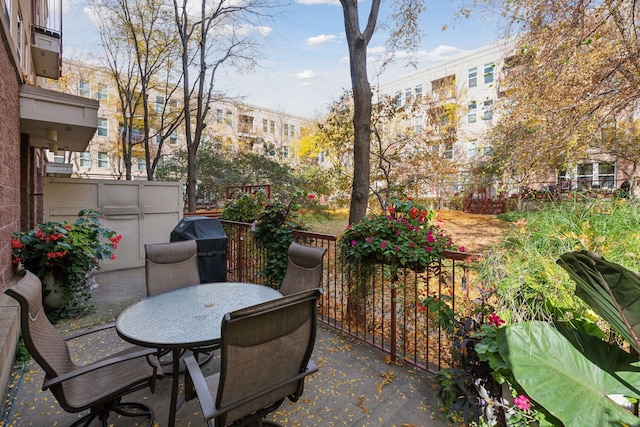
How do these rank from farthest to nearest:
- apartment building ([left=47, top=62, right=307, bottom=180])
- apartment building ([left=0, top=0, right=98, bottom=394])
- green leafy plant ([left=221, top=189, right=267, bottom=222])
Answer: apartment building ([left=47, top=62, right=307, bottom=180])
green leafy plant ([left=221, top=189, right=267, bottom=222])
apartment building ([left=0, top=0, right=98, bottom=394])

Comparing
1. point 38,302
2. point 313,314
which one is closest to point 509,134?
point 313,314

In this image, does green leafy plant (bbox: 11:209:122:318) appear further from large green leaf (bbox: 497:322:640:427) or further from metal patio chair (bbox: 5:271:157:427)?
large green leaf (bbox: 497:322:640:427)

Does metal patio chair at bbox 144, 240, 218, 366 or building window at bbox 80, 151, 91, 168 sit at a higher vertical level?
building window at bbox 80, 151, 91, 168

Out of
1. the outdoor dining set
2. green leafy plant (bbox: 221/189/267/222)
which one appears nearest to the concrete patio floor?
the outdoor dining set

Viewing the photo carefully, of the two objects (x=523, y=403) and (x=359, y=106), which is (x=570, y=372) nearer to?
(x=523, y=403)

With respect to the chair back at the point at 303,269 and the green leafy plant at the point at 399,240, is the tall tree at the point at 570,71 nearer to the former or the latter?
the green leafy plant at the point at 399,240

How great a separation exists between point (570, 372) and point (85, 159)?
1037 inches

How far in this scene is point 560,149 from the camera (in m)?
6.00

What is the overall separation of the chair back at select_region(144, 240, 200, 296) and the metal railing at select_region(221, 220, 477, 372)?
136 centimetres

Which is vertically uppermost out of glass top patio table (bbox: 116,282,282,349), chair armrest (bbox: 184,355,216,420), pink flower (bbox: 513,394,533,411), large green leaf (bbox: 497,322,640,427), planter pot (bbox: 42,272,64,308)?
large green leaf (bbox: 497,322,640,427)

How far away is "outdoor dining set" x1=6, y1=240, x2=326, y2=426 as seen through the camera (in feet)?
4.87

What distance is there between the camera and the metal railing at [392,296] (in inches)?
109

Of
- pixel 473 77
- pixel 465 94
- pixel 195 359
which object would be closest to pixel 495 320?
pixel 195 359

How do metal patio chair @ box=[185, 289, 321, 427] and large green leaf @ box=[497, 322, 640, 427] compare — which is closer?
large green leaf @ box=[497, 322, 640, 427]
